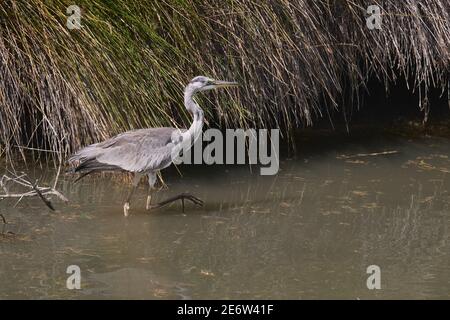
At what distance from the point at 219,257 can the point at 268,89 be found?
7.10 feet

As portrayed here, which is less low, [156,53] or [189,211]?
[156,53]

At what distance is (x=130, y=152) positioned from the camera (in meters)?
7.13

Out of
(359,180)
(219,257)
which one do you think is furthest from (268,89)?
(219,257)

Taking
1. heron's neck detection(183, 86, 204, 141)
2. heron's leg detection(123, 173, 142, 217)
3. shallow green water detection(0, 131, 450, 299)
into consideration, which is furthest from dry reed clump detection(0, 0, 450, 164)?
shallow green water detection(0, 131, 450, 299)

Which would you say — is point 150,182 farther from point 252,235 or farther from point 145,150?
point 252,235

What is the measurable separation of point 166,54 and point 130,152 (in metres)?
0.90

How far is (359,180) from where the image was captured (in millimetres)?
8148

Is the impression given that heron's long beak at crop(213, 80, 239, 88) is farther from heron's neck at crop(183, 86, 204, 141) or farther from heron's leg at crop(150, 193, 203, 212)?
heron's leg at crop(150, 193, 203, 212)

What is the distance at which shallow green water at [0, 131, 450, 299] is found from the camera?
6.00 m

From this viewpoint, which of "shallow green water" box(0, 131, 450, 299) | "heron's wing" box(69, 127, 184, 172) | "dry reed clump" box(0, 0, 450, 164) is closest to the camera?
"shallow green water" box(0, 131, 450, 299)

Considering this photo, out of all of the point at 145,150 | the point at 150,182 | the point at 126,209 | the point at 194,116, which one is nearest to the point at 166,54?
the point at 194,116

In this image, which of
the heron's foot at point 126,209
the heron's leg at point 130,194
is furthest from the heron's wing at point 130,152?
the heron's foot at point 126,209
